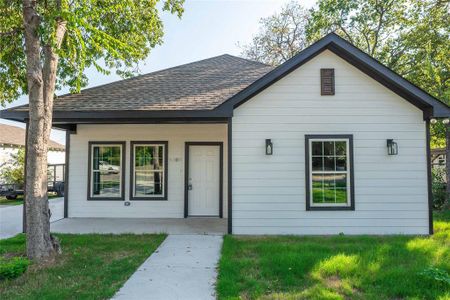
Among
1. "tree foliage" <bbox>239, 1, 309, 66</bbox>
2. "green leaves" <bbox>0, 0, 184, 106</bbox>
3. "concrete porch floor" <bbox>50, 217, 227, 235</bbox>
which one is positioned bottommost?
"concrete porch floor" <bbox>50, 217, 227, 235</bbox>

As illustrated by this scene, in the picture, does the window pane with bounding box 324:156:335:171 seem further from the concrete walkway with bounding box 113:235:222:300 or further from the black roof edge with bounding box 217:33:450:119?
the concrete walkway with bounding box 113:235:222:300

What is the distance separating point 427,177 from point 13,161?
65.0 ft

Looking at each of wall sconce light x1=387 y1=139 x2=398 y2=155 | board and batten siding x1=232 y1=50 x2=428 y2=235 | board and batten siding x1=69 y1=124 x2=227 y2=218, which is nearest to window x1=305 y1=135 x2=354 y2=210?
board and batten siding x1=232 y1=50 x2=428 y2=235

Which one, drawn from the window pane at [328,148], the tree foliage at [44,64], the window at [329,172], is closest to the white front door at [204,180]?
the window at [329,172]

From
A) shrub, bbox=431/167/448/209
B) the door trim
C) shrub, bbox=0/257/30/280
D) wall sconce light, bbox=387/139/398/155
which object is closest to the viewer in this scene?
shrub, bbox=0/257/30/280

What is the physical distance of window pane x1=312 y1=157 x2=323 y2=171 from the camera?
283 inches

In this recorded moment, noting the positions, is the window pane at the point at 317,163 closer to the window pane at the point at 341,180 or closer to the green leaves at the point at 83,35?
the window pane at the point at 341,180

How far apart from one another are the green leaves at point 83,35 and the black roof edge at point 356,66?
2.63 m

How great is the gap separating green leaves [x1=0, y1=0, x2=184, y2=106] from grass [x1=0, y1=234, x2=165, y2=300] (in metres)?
3.13

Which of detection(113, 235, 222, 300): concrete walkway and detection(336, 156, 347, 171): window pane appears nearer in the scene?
detection(113, 235, 222, 300): concrete walkway

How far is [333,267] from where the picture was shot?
15.5ft

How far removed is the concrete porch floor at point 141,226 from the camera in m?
7.49

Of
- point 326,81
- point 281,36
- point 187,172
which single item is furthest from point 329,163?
point 281,36

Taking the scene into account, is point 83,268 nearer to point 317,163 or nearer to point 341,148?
point 317,163
